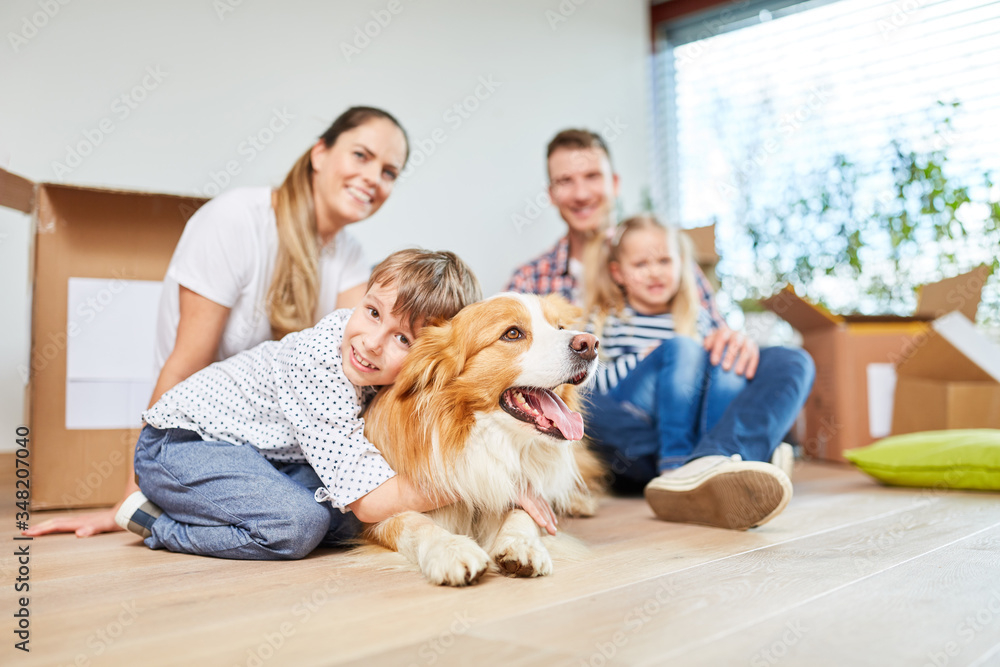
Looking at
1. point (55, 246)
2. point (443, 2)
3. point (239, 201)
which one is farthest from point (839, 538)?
point (443, 2)

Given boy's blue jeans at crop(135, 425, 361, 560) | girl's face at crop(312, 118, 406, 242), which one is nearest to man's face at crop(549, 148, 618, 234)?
girl's face at crop(312, 118, 406, 242)

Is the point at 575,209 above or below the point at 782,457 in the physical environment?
above

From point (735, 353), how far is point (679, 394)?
20cm

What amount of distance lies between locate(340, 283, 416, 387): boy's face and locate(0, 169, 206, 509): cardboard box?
1.12m

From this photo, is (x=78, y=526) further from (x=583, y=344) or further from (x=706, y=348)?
(x=706, y=348)

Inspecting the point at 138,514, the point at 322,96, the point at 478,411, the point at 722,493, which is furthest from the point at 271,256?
the point at 322,96

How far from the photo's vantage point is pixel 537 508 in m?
1.57

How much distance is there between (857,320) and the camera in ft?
10.9

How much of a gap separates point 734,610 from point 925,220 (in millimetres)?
3319

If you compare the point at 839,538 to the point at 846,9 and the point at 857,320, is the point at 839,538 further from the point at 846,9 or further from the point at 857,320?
the point at 846,9

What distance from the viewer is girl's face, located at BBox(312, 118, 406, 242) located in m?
2.08

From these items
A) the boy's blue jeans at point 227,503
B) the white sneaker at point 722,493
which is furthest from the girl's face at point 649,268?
the boy's blue jeans at point 227,503

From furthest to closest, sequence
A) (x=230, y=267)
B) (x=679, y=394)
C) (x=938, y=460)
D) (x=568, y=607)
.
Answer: (x=938, y=460), (x=679, y=394), (x=230, y=267), (x=568, y=607)

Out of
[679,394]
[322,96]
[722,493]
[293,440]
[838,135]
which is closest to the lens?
[293,440]
